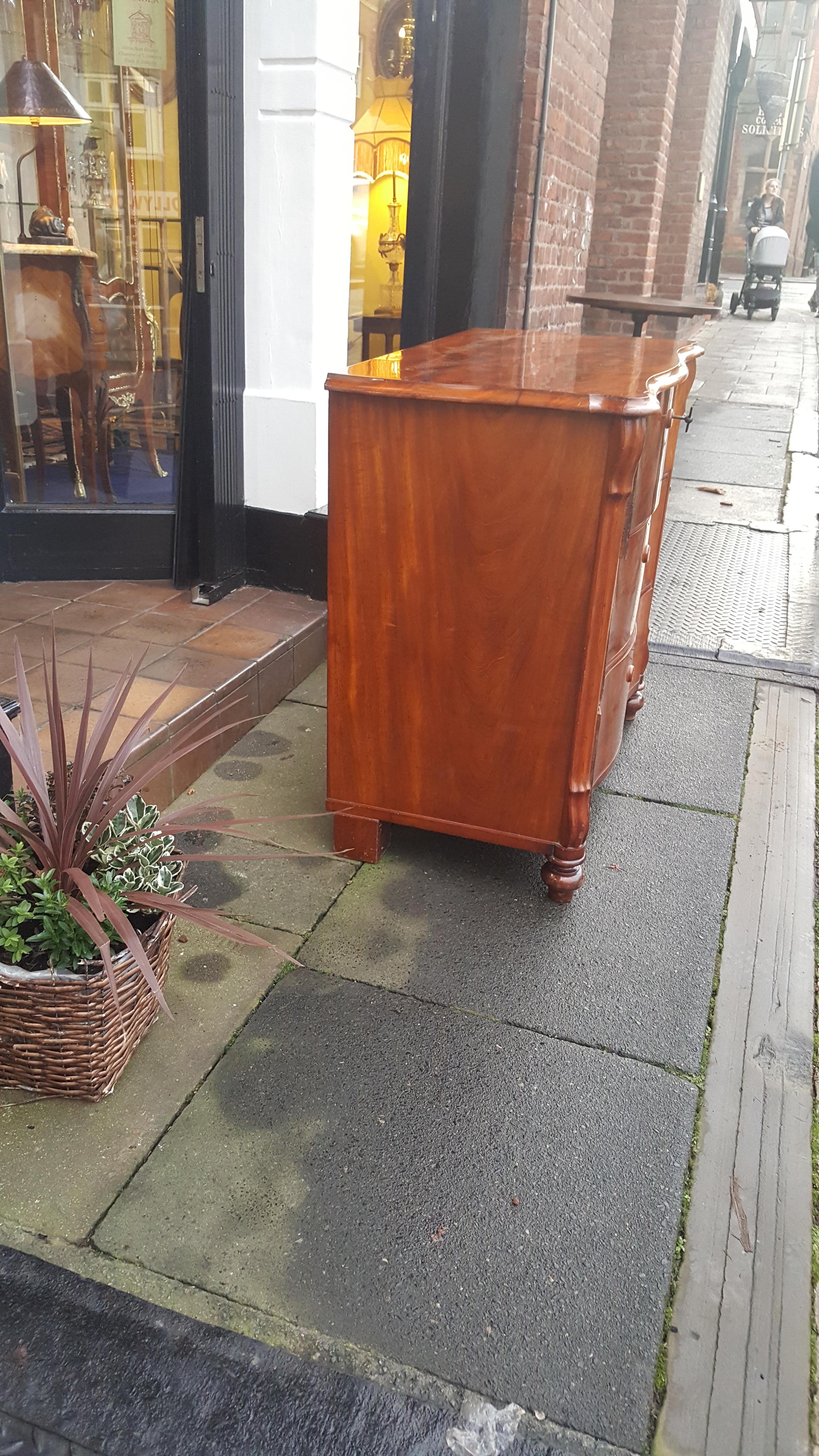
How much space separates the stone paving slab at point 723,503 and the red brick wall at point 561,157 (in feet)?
4.10

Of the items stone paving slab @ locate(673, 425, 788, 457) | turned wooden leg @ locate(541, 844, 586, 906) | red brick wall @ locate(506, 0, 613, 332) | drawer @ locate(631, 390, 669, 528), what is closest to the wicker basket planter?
turned wooden leg @ locate(541, 844, 586, 906)

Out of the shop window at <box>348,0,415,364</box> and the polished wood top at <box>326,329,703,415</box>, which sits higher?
the shop window at <box>348,0,415,364</box>

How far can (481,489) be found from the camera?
2.22m

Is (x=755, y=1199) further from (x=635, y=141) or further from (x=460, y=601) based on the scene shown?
(x=635, y=141)

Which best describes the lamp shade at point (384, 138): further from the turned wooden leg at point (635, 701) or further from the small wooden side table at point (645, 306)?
the turned wooden leg at point (635, 701)

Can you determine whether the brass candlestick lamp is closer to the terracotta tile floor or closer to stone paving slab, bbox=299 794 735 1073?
the terracotta tile floor

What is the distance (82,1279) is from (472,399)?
1723mm

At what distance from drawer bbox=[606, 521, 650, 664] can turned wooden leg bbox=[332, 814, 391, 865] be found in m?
0.71

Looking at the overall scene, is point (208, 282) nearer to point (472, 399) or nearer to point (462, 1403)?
point (472, 399)

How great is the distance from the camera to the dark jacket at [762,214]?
2155 centimetres

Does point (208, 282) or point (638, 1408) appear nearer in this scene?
point (638, 1408)

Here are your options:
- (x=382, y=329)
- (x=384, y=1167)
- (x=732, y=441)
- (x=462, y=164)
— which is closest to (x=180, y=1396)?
(x=384, y=1167)

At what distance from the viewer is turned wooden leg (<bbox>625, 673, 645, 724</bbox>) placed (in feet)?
11.3

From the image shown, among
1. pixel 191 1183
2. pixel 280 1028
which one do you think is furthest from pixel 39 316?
pixel 191 1183
